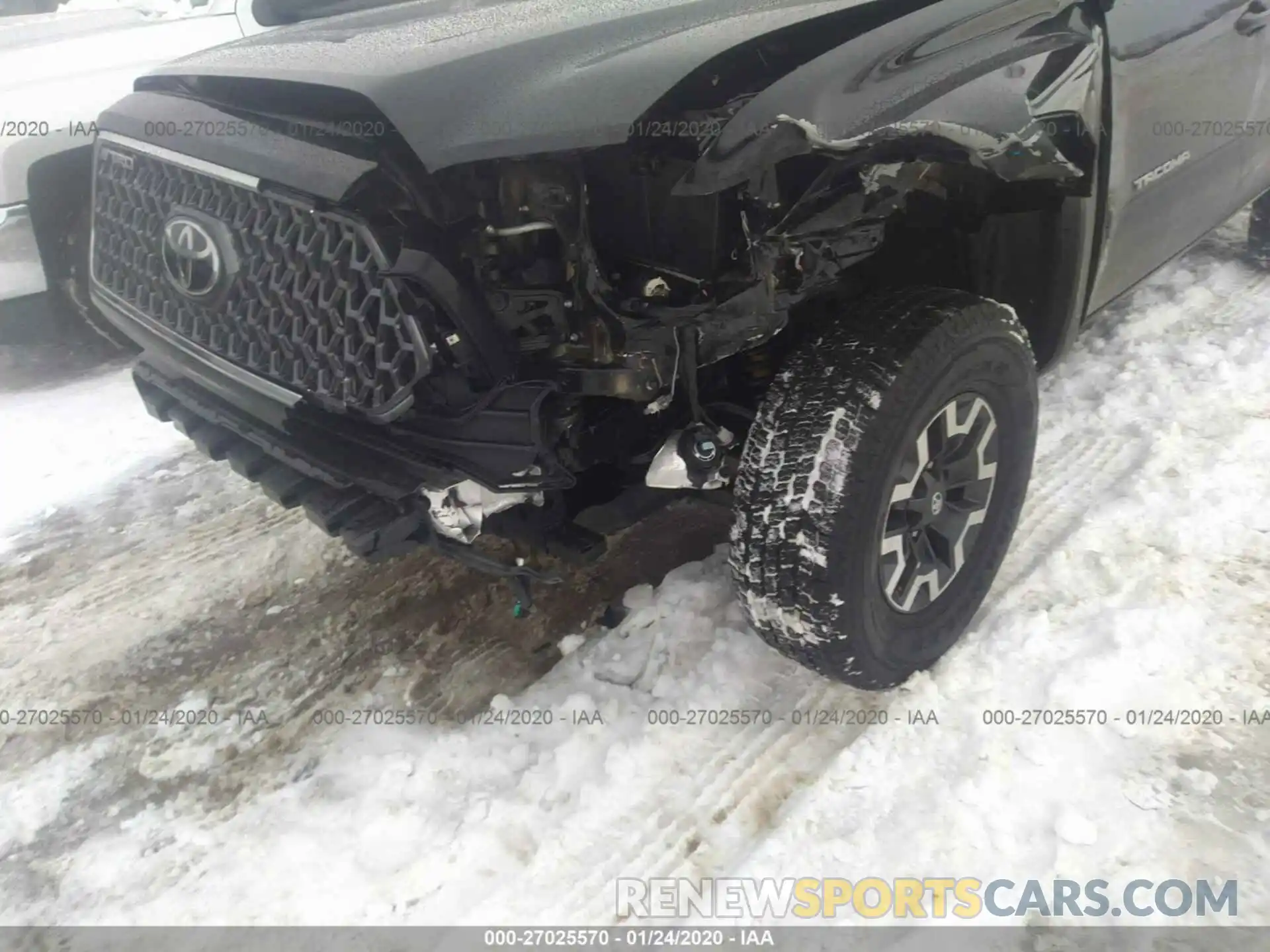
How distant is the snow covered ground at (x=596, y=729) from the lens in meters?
1.88

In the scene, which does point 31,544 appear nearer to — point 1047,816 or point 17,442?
point 17,442

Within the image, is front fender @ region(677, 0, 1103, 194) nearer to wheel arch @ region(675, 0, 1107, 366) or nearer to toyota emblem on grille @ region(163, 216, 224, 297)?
wheel arch @ region(675, 0, 1107, 366)

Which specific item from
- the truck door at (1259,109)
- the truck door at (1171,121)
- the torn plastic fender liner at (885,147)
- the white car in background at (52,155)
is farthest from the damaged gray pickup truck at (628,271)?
the white car in background at (52,155)

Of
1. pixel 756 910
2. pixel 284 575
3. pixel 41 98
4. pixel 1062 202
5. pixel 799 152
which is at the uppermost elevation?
pixel 41 98

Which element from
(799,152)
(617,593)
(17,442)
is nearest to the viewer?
(799,152)

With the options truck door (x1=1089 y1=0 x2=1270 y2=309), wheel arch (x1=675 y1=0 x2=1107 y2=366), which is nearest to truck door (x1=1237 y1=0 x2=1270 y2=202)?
truck door (x1=1089 y1=0 x2=1270 y2=309)

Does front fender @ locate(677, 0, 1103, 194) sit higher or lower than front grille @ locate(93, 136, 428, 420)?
higher

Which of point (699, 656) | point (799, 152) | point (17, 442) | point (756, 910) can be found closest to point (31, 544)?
point (17, 442)

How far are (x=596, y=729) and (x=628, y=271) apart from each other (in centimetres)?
113

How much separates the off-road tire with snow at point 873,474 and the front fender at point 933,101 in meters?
0.40

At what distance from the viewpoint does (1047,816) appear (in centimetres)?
188

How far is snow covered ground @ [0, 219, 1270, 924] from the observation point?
188 centimetres

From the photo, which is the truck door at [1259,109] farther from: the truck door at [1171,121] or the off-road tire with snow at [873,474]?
the off-road tire with snow at [873,474]

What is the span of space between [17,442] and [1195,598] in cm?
458
